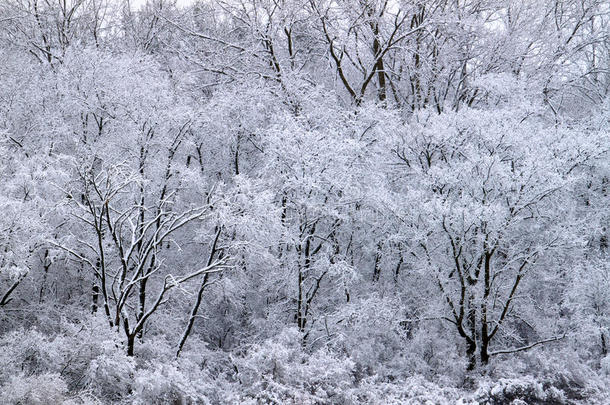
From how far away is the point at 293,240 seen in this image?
12.7m

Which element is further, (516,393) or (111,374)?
(516,393)

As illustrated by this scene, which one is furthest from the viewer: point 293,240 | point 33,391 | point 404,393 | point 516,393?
point 293,240

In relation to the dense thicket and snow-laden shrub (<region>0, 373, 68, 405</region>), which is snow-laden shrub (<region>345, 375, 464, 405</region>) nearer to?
the dense thicket

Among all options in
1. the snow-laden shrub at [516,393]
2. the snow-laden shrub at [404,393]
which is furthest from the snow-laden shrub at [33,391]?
the snow-laden shrub at [516,393]

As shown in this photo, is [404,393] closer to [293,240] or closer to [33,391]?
[293,240]

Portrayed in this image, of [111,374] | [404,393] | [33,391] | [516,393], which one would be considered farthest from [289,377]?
[516,393]

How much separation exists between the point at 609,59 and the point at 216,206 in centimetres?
1698

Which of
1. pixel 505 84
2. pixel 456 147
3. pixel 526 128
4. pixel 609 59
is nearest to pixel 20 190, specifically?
pixel 456 147

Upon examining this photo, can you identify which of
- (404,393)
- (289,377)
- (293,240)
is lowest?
(404,393)

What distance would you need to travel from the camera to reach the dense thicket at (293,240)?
35.1 ft

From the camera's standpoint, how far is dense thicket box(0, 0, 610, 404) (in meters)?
10.7

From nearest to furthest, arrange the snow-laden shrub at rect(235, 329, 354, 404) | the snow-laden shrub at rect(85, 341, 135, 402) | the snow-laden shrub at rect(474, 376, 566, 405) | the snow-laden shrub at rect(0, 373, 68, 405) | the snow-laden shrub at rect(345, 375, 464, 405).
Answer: the snow-laden shrub at rect(0, 373, 68, 405), the snow-laden shrub at rect(85, 341, 135, 402), the snow-laden shrub at rect(235, 329, 354, 404), the snow-laden shrub at rect(345, 375, 464, 405), the snow-laden shrub at rect(474, 376, 566, 405)

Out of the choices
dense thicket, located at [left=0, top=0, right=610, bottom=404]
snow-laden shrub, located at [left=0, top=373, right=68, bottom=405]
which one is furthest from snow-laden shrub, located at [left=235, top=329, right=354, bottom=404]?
snow-laden shrub, located at [left=0, top=373, right=68, bottom=405]

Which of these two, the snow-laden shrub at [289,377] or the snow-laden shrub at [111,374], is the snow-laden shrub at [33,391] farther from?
the snow-laden shrub at [289,377]
